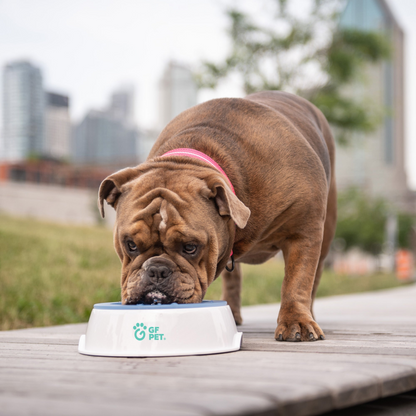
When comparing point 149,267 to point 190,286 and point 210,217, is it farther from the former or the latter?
point 210,217

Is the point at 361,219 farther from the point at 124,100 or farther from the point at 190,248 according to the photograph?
the point at 190,248

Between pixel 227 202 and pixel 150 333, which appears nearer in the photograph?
pixel 150 333

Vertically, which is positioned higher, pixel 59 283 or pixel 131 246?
pixel 131 246

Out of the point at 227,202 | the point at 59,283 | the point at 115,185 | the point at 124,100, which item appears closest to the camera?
the point at 227,202

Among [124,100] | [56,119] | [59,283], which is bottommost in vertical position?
[124,100]

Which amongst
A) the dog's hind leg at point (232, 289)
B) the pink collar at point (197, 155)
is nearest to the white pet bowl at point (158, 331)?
the pink collar at point (197, 155)

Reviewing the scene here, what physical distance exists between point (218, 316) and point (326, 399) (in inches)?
44.1

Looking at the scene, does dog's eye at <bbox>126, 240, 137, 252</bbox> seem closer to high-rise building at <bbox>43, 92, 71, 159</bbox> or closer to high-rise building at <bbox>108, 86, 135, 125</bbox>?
high-rise building at <bbox>43, 92, 71, 159</bbox>

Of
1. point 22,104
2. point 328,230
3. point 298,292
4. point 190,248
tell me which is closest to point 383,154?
point 22,104

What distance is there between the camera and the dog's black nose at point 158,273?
3010mm

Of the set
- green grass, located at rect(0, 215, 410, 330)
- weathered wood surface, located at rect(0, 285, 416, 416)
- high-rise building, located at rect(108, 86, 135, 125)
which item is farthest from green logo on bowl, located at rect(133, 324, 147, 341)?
high-rise building, located at rect(108, 86, 135, 125)

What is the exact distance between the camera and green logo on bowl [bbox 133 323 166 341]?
2.68 m

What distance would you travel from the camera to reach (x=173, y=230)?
3141mm

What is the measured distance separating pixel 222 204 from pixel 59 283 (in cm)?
502
